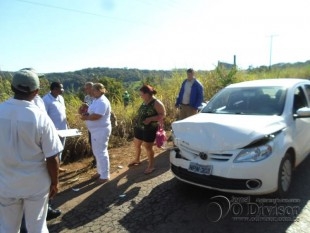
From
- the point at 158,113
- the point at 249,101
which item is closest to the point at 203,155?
the point at 249,101

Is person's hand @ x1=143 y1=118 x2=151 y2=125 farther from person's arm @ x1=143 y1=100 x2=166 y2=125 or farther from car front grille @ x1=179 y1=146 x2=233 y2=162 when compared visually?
car front grille @ x1=179 y1=146 x2=233 y2=162

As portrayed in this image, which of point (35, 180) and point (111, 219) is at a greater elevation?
point (35, 180)

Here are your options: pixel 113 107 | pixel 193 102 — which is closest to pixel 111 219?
pixel 193 102

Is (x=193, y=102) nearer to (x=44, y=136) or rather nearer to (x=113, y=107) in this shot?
(x=113, y=107)

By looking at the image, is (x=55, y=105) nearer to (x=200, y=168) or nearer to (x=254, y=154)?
(x=200, y=168)

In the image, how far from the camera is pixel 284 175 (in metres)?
4.21

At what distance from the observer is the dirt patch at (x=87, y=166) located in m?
6.01

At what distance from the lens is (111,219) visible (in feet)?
13.8

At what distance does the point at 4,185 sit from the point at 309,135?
4.75 meters

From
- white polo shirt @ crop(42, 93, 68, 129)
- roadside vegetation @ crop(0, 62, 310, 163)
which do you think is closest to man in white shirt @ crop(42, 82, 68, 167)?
white polo shirt @ crop(42, 93, 68, 129)

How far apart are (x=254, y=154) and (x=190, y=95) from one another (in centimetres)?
416

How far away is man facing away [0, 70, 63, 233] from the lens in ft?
8.49

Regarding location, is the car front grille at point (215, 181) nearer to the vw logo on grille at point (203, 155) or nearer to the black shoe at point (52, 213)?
the vw logo on grille at point (203, 155)

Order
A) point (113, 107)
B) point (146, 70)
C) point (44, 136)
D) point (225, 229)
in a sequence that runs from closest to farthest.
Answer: point (44, 136) < point (225, 229) < point (113, 107) < point (146, 70)
